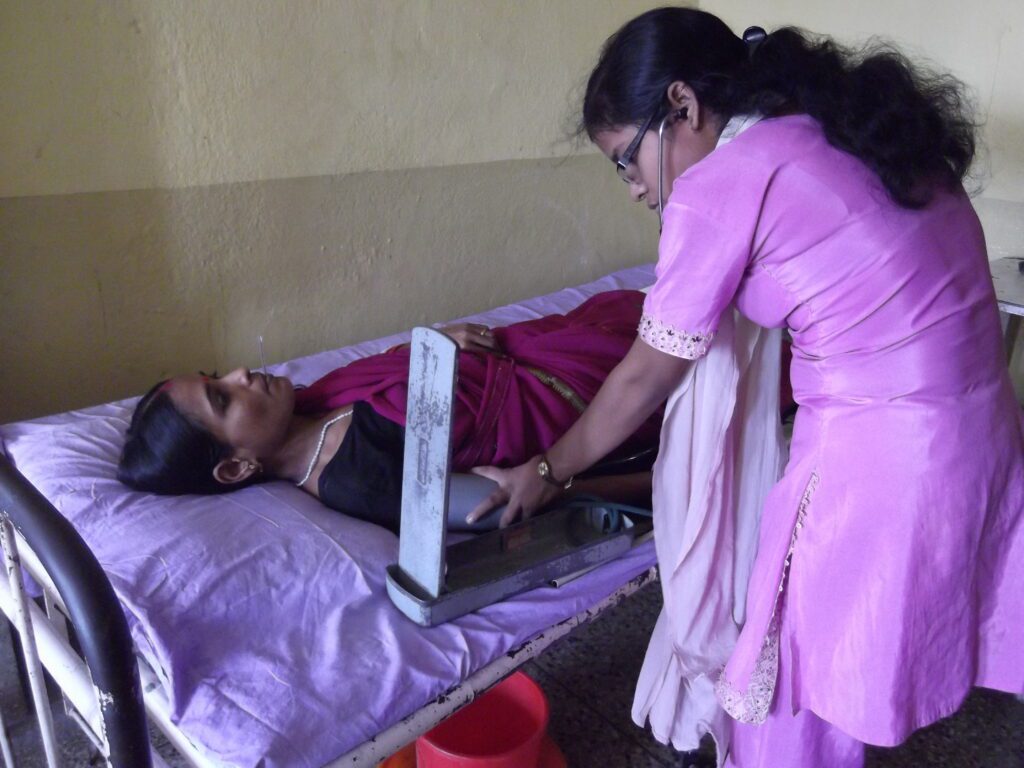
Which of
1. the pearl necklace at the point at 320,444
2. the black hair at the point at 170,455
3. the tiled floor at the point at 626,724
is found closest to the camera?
the black hair at the point at 170,455

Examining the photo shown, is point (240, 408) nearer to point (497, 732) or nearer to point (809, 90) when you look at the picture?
point (497, 732)

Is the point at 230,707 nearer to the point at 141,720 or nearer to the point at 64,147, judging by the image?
the point at 141,720

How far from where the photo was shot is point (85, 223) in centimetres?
180

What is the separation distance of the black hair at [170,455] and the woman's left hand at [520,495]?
1.70ft

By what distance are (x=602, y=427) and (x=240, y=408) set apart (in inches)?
29.1

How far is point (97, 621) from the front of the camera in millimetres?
696

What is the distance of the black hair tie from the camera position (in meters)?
1.06

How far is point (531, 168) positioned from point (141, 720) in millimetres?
2288

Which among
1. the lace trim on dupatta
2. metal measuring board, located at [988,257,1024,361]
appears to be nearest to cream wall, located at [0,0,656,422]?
metal measuring board, located at [988,257,1024,361]

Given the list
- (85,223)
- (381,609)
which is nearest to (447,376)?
(381,609)

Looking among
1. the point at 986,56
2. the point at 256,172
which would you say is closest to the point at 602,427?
the point at 256,172

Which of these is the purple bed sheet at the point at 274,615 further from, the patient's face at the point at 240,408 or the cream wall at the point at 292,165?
the cream wall at the point at 292,165

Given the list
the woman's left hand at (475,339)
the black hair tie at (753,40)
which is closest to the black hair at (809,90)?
the black hair tie at (753,40)

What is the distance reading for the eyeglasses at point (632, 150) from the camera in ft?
3.51
